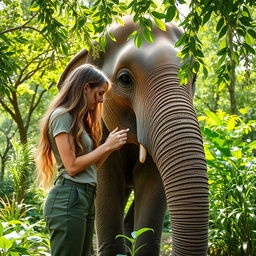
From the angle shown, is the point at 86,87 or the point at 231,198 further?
the point at 231,198

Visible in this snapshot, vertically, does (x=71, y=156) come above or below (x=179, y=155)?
below

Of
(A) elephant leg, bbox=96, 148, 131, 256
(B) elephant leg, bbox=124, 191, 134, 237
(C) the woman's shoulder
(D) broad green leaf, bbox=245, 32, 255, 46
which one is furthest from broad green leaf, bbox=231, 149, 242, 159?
(D) broad green leaf, bbox=245, 32, 255, 46

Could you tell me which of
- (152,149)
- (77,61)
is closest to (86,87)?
(152,149)

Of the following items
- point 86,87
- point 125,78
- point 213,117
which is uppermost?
point 213,117

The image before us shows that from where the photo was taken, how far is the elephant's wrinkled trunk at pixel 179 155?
308 cm

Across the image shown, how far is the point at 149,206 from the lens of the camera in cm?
462

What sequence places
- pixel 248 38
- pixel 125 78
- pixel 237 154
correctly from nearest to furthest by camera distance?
pixel 248 38, pixel 125 78, pixel 237 154

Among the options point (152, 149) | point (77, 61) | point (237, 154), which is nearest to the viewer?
point (152, 149)

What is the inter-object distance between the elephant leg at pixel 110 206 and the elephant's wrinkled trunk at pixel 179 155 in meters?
1.19

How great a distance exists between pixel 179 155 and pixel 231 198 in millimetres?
3200

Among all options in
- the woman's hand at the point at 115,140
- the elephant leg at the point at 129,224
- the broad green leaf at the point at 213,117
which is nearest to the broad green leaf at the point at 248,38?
the woman's hand at the point at 115,140

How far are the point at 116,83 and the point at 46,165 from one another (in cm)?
131

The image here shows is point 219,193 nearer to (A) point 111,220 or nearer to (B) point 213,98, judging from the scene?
(A) point 111,220

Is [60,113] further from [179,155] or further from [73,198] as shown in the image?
[179,155]
